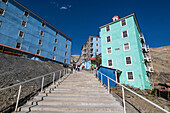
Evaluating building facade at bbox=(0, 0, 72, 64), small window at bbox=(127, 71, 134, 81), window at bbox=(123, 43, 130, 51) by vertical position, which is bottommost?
small window at bbox=(127, 71, 134, 81)

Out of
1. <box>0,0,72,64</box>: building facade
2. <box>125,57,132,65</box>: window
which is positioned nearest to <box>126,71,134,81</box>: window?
<box>125,57,132,65</box>: window

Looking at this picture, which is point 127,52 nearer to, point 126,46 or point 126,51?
point 126,51

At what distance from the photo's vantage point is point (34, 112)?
384 cm

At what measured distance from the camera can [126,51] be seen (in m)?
17.4

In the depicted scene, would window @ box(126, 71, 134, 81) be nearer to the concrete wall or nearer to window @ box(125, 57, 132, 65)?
the concrete wall

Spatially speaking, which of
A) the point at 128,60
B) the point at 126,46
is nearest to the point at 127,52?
the point at 126,46

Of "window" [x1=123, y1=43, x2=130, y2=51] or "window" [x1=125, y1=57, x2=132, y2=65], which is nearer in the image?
"window" [x1=125, y1=57, x2=132, y2=65]

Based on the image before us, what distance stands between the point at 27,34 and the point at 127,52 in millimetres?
24511

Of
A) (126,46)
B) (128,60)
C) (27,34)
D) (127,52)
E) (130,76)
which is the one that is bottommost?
(130,76)

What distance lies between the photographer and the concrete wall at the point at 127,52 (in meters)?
15.2

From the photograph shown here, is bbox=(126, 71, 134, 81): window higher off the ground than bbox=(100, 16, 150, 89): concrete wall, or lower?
lower

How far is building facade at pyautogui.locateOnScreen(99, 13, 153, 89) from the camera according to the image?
15533 millimetres

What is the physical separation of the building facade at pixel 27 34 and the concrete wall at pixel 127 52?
652 inches

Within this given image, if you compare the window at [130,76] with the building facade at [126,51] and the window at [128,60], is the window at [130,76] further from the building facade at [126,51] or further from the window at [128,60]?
the window at [128,60]
